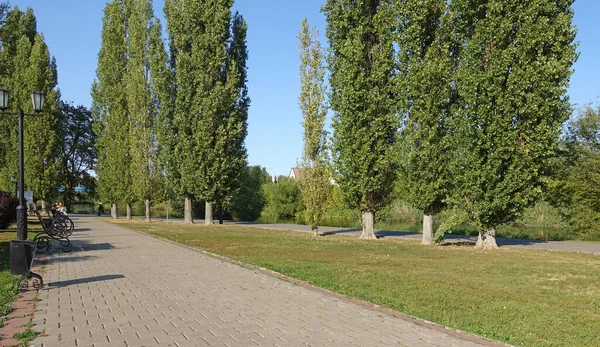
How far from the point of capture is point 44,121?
35.1 meters

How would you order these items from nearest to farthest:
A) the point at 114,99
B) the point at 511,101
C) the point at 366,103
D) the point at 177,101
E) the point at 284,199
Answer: the point at 511,101, the point at 366,103, the point at 177,101, the point at 114,99, the point at 284,199

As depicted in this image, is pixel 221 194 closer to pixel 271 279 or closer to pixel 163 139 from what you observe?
pixel 163 139

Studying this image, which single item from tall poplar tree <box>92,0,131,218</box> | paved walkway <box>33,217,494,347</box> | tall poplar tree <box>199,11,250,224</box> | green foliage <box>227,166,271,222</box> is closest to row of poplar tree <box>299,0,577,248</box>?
tall poplar tree <box>199,11,250,224</box>

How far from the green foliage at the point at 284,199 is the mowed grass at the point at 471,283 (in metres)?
35.4

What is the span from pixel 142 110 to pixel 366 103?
22064 millimetres

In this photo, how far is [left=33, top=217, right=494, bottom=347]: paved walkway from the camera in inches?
204

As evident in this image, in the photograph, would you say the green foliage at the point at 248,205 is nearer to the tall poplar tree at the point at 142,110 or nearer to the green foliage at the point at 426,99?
the tall poplar tree at the point at 142,110

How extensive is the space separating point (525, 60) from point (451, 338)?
1317 cm

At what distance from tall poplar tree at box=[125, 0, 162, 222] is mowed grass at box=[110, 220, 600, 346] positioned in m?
21.1

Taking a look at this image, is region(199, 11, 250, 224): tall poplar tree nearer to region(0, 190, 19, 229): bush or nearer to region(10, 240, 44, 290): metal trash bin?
region(0, 190, 19, 229): bush

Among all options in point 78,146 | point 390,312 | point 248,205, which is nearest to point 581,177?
point 390,312

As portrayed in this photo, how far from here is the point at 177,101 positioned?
99.0ft

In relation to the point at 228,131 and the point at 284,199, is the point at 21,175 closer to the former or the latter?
the point at 228,131

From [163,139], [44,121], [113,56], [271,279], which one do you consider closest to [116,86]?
[113,56]
